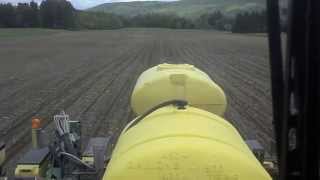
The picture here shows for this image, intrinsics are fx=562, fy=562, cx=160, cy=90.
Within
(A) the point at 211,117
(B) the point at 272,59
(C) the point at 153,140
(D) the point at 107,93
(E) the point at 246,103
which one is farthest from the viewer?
(D) the point at 107,93

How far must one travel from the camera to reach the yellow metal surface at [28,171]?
4938 mm


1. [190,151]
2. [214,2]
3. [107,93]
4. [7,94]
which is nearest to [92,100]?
[107,93]

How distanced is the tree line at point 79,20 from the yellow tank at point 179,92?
5825 centimetres

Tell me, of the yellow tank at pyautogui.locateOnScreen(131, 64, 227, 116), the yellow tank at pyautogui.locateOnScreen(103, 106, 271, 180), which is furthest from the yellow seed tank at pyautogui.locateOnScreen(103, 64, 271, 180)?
the yellow tank at pyautogui.locateOnScreen(131, 64, 227, 116)

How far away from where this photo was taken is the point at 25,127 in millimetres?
11250

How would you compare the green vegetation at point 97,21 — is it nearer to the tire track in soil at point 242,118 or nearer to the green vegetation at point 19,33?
the green vegetation at point 19,33

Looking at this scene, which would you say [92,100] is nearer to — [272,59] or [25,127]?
[25,127]

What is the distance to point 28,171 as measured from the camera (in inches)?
196

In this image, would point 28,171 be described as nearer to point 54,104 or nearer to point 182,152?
point 182,152

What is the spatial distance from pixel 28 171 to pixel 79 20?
86.3 meters

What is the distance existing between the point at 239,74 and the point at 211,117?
55.3 feet

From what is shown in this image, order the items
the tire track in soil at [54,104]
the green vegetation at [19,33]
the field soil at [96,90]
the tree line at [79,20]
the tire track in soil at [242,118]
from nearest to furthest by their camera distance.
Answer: the tire track in soil at [54,104] → the tire track in soil at [242,118] → the field soil at [96,90] → the green vegetation at [19,33] → the tree line at [79,20]

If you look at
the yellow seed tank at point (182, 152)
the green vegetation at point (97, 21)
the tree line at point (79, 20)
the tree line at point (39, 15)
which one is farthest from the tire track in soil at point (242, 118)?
the green vegetation at point (97, 21)

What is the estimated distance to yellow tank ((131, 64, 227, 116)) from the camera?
16.9ft
